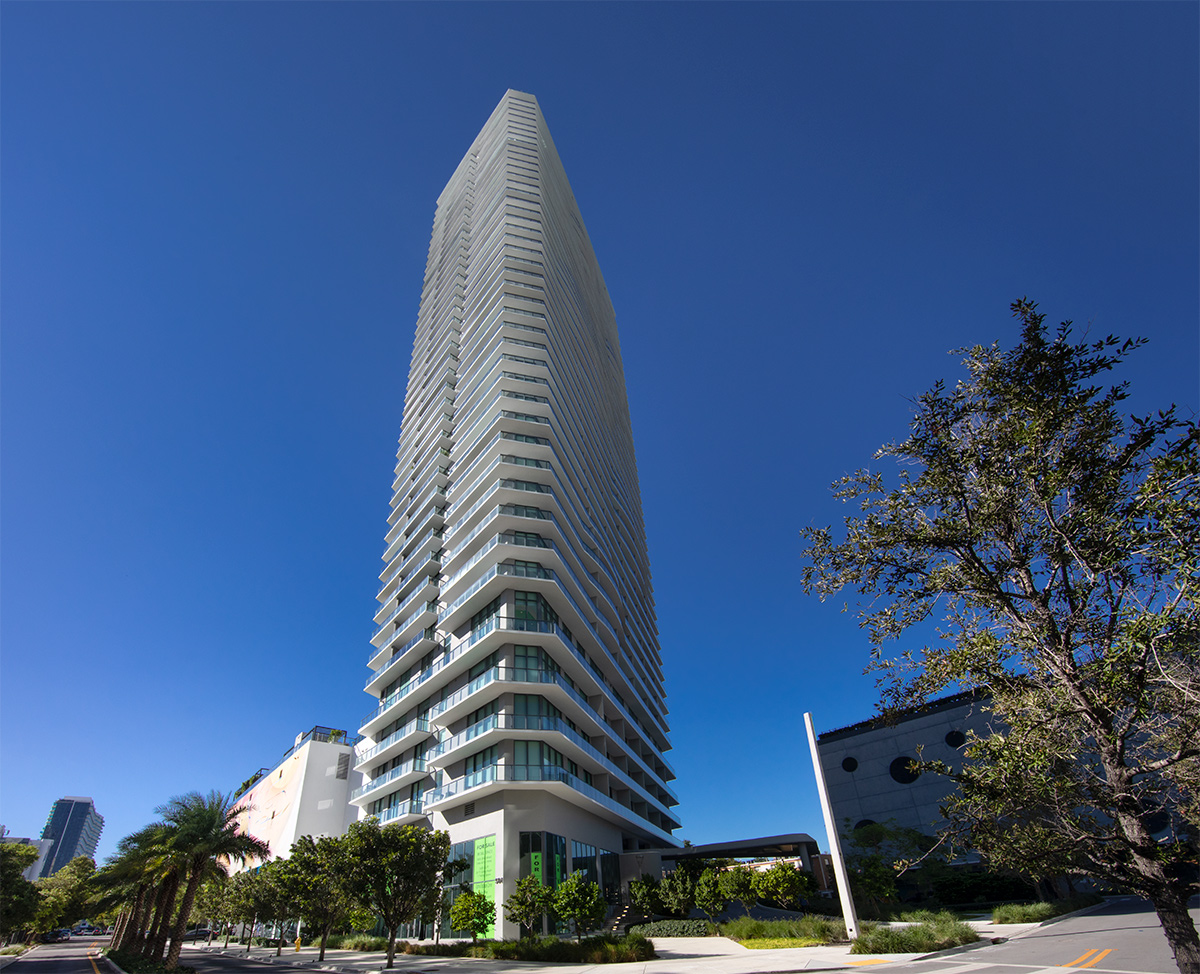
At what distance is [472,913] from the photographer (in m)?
27.8

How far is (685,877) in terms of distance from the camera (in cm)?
3456

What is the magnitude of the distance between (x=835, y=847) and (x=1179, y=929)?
1435 centimetres

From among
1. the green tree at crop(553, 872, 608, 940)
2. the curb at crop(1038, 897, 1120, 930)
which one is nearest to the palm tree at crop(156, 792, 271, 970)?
the green tree at crop(553, 872, 608, 940)

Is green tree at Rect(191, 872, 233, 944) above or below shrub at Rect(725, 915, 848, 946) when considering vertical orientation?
above

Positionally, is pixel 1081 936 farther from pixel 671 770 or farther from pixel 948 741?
pixel 671 770

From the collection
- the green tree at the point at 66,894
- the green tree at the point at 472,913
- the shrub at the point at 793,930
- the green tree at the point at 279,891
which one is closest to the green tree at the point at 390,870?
the green tree at the point at 472,913

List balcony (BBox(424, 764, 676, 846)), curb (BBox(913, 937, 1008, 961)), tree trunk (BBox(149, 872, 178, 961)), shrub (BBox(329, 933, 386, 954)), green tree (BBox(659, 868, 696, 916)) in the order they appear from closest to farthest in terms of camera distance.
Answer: curb (BBox(913, 937, 1008, 961)) → tree trunk (BBox(149, 872, 178, 961)) → balcony (BBox(424, 764, 676, 846)) → green tree (BBox(659, 868, 696, 916)) → shrub (BBox(329, 933, 386, 954))

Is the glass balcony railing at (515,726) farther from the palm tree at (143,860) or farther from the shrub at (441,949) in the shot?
the palm tree at (143,860)

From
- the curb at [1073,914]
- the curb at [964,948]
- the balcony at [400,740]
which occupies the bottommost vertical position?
the curb at [1073,914]

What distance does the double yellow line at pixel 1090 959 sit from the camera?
15.8m

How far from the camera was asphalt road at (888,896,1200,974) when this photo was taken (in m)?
15.4

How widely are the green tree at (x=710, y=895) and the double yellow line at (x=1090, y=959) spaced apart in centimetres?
1838

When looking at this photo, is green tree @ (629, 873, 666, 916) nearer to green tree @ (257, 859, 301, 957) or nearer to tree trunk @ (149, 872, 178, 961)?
green tree @ (257, 859, 301, 957)

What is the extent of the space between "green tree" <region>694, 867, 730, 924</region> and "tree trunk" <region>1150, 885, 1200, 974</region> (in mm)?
26803
